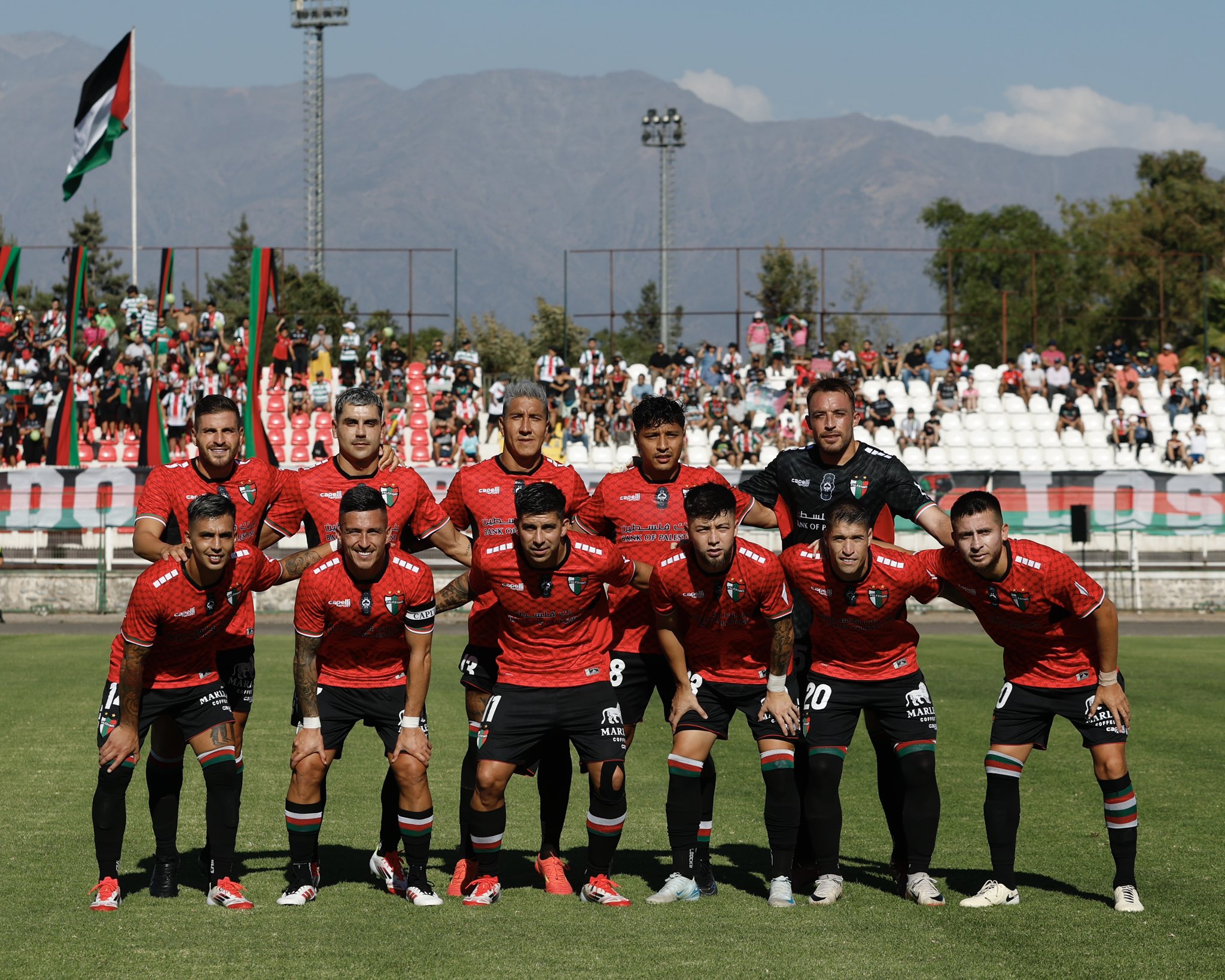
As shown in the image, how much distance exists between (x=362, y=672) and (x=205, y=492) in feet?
4.49

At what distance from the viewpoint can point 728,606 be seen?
7113 millimetres

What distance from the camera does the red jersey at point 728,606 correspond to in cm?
702

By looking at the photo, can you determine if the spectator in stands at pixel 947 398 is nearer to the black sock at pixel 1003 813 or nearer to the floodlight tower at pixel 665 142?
the floodlight tower at pixel 665 142

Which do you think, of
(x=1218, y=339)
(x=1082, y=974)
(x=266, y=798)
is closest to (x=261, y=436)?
(x=266, y=798)

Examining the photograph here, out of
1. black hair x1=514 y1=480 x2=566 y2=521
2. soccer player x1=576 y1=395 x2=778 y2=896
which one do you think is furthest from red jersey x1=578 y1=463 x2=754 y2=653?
black hair x1=514 y1=480 x2=566 y2=521

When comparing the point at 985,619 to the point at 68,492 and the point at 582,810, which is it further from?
the point at 68,492

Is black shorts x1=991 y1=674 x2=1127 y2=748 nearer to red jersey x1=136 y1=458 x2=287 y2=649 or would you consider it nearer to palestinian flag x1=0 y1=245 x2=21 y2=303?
red jersey x1=136 y1=458 x2=287 y2=649

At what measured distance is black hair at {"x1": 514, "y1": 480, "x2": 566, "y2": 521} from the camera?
268 inches

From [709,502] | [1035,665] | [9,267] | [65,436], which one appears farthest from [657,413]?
[9,267]

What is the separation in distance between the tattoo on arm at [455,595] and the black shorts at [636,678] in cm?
89

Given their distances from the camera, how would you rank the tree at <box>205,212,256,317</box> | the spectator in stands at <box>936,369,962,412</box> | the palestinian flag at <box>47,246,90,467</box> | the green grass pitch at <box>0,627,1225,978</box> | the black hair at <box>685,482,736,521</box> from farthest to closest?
1. the tree at <box>205,212,256,317</box>
2. the spectator in stands at <box>936,369,962,412</box>
3. the palestinian flag at <box>47,246,90,467</box>
4. the black hair at <box>685,482,736,521</box>
5. the green grass pitch at <box>0,627,1225,978</box>

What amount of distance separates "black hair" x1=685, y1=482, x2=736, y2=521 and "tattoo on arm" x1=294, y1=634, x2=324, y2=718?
2016 millimetres

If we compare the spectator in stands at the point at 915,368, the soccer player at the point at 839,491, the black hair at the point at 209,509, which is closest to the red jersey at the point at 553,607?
the soccer player at the point at 839,491

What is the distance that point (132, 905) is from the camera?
6.85m
